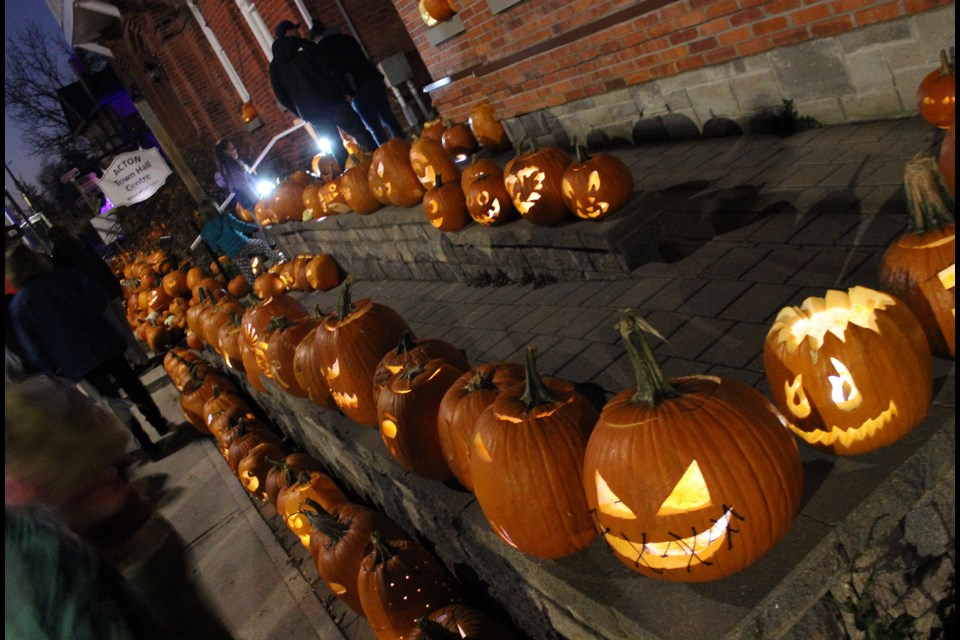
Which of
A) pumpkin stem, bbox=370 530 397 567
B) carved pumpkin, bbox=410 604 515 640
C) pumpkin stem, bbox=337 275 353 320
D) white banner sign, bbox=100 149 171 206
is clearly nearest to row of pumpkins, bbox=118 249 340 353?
white banner sign, bbox=100 149 171 206

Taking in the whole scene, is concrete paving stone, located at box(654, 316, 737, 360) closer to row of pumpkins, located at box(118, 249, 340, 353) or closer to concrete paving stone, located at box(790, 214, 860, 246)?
concrete paving stone, located at box(790, 214, 860, 246)

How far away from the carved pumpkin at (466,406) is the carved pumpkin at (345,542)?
97cm

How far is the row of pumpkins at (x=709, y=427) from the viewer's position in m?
1.58

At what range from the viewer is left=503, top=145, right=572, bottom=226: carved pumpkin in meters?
4.01

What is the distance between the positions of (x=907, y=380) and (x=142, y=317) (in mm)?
11689

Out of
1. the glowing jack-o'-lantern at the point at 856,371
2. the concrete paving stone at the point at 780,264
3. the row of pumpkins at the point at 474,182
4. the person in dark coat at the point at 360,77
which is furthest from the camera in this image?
the person in dark coat at the point at 360,77

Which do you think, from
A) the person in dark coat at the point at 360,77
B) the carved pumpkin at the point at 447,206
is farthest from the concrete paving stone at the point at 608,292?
the person in dark coat at the point at 360,77

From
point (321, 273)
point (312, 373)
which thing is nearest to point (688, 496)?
point (312, 373)

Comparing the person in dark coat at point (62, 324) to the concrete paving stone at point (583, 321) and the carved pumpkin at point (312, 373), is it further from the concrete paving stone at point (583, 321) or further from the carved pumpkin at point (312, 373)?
the concrete paving stone at point (583, 321)

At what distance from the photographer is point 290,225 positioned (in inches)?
331

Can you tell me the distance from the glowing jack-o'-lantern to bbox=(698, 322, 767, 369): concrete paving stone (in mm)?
621

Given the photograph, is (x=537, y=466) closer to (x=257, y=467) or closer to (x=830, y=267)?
(x=830, y=267)

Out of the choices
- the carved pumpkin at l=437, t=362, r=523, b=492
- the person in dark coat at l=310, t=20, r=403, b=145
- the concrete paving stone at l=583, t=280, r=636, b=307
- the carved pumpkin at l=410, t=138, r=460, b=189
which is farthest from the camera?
the person in dark coat at l=310, t=20, r=403, b=145

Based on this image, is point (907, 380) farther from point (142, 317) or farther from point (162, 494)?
point (142, 317)
